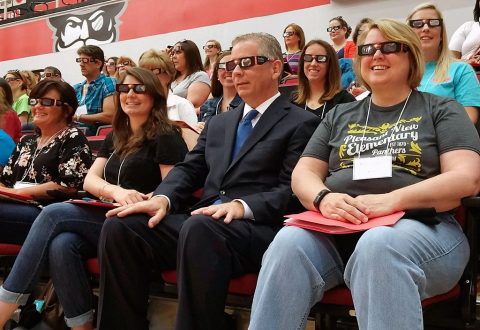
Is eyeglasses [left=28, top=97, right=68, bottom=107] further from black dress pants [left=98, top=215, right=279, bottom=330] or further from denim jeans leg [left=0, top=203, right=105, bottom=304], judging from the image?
black dress pants [left=98, top=215, right=279, bottom=330]

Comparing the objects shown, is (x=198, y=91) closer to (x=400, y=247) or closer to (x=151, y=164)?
(x=151, y=164)

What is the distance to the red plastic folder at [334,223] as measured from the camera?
118cm

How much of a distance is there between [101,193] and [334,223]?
970mm

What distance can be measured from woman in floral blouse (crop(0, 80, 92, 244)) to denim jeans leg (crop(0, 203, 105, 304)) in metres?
0.32

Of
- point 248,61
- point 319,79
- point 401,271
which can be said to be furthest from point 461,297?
point 319,79

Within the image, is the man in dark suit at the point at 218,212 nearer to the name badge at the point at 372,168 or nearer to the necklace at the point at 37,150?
the name badge at the point at 372,168

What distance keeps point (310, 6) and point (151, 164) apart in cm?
396

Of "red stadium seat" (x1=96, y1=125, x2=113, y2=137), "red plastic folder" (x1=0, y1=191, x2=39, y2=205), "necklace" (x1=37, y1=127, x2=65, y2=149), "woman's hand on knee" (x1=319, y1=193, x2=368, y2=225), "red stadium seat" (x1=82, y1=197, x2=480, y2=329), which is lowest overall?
"red stadium seat" (x1=82, y1=197, x2=480, y2=329)

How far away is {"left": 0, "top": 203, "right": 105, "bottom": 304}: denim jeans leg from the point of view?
1695 mm

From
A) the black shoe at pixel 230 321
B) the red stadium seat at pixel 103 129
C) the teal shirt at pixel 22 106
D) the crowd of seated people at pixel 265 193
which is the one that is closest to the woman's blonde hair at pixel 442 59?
the crowd of seated people at pixel 265 193

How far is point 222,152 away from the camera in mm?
1715

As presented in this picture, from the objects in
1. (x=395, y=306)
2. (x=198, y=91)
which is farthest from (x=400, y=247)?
(x=198, y=91)

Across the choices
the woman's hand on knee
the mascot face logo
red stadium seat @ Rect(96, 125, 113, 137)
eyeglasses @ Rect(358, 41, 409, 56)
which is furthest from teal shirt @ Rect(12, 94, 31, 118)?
the woman's hand on knee

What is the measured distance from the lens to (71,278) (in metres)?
1.66
